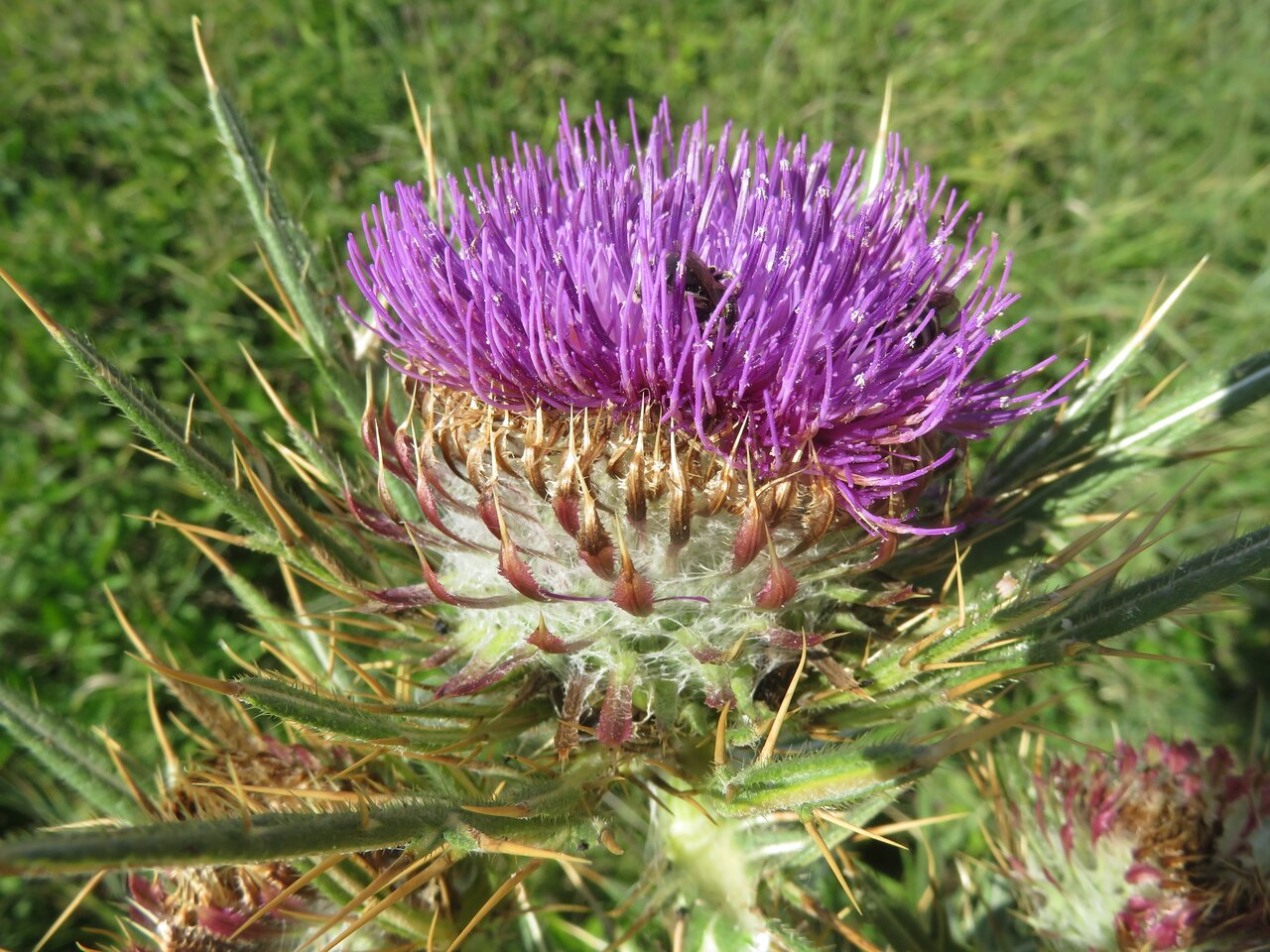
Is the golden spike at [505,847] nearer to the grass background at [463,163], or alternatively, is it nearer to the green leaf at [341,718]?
the green leaf at [341,718]

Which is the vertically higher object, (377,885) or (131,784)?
(131,784)

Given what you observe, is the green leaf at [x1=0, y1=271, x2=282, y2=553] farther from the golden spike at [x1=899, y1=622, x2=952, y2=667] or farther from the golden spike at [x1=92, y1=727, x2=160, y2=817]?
the golden spike at [x1=899, y1=622, x2=952, y2=667]

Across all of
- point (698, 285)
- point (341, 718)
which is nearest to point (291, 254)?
point (698, 285)

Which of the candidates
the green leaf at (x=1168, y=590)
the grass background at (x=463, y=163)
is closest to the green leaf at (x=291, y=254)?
the green leaf at (x=1168, y=590)

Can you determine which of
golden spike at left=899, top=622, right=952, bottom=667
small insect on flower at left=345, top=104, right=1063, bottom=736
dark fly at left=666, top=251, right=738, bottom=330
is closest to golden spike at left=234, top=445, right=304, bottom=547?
small insect on flower at left=345, top=104, right=1063, bottom=736

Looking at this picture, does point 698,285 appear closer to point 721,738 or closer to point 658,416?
point 658,416
